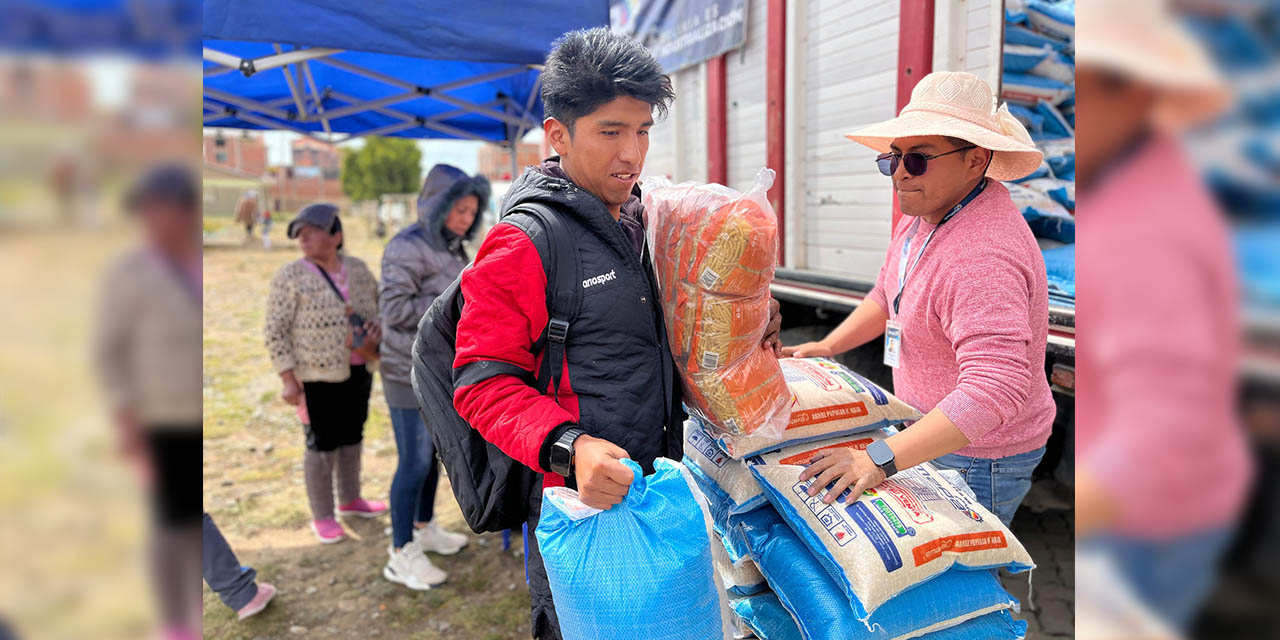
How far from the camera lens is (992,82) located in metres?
2.87

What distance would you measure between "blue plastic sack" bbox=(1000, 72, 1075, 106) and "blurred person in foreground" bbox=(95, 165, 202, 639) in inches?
149

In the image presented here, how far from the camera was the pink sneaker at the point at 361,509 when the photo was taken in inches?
176

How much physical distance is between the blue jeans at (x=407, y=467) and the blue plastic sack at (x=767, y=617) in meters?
2.07

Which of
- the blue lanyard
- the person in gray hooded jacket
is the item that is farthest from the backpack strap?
the person in gray hooded jacket

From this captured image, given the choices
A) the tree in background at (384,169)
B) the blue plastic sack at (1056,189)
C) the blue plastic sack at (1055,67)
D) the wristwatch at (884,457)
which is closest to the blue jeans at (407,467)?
the wristwatch at (884,457)

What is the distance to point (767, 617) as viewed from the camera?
75.2 inches

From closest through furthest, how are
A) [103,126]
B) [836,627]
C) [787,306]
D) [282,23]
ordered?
[103,126] < [836,627] < [282,23] < [787,306]

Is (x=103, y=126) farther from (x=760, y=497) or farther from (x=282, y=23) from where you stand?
(x=282, y=23)

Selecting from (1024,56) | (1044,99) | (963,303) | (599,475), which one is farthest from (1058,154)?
(599,475)

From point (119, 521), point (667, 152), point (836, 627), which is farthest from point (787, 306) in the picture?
point (119, 521)

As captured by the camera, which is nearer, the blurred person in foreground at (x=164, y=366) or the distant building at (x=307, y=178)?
the blurred person in foreground at (x=164, y=366)

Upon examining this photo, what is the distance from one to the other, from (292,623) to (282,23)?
2.68 meters

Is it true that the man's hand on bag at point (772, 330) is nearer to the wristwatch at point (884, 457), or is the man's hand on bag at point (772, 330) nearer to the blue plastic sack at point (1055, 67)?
the wristwatch at point (884, 457)

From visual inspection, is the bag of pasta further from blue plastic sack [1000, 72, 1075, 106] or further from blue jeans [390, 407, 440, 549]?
blue plastic sack [1000, 72, 1075, 106]
